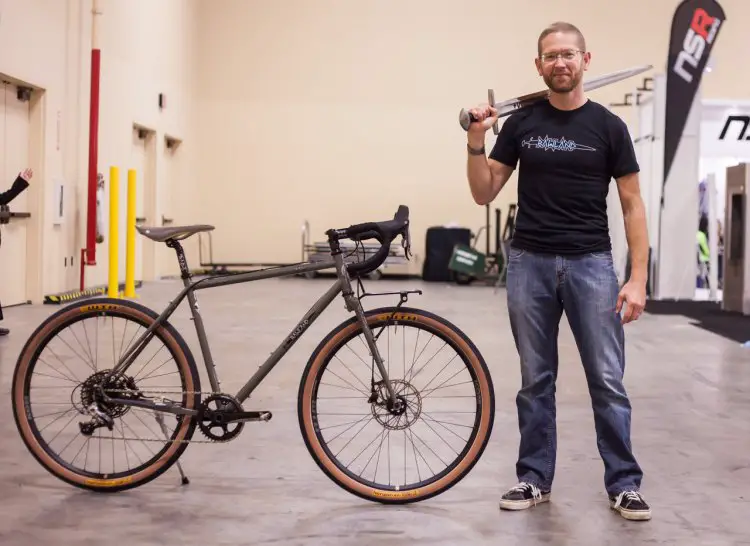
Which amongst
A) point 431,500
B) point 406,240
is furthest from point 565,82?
point 431,500

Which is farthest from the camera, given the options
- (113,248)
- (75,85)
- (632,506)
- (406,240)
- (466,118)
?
(75,85)

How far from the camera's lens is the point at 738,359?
7.38m

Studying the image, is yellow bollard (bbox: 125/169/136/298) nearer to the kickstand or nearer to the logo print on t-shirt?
the kickstand

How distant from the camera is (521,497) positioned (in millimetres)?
3391

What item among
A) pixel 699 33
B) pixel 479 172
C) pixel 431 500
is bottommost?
pixel 431 500

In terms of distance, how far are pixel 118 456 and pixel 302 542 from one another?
4.12 ft

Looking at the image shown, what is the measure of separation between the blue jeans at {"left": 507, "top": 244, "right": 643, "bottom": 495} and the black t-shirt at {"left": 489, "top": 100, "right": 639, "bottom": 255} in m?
0.07

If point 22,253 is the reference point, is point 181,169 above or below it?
above

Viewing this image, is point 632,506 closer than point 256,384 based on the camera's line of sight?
Yes

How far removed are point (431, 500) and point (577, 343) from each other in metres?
0.73

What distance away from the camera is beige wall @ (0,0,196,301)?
1055 cm

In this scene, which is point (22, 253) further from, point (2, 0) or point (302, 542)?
point (302, 542)

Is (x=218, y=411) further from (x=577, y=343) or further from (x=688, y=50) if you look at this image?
(x=688, y=50)

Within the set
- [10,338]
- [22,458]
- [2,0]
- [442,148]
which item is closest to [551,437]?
[22,458]
